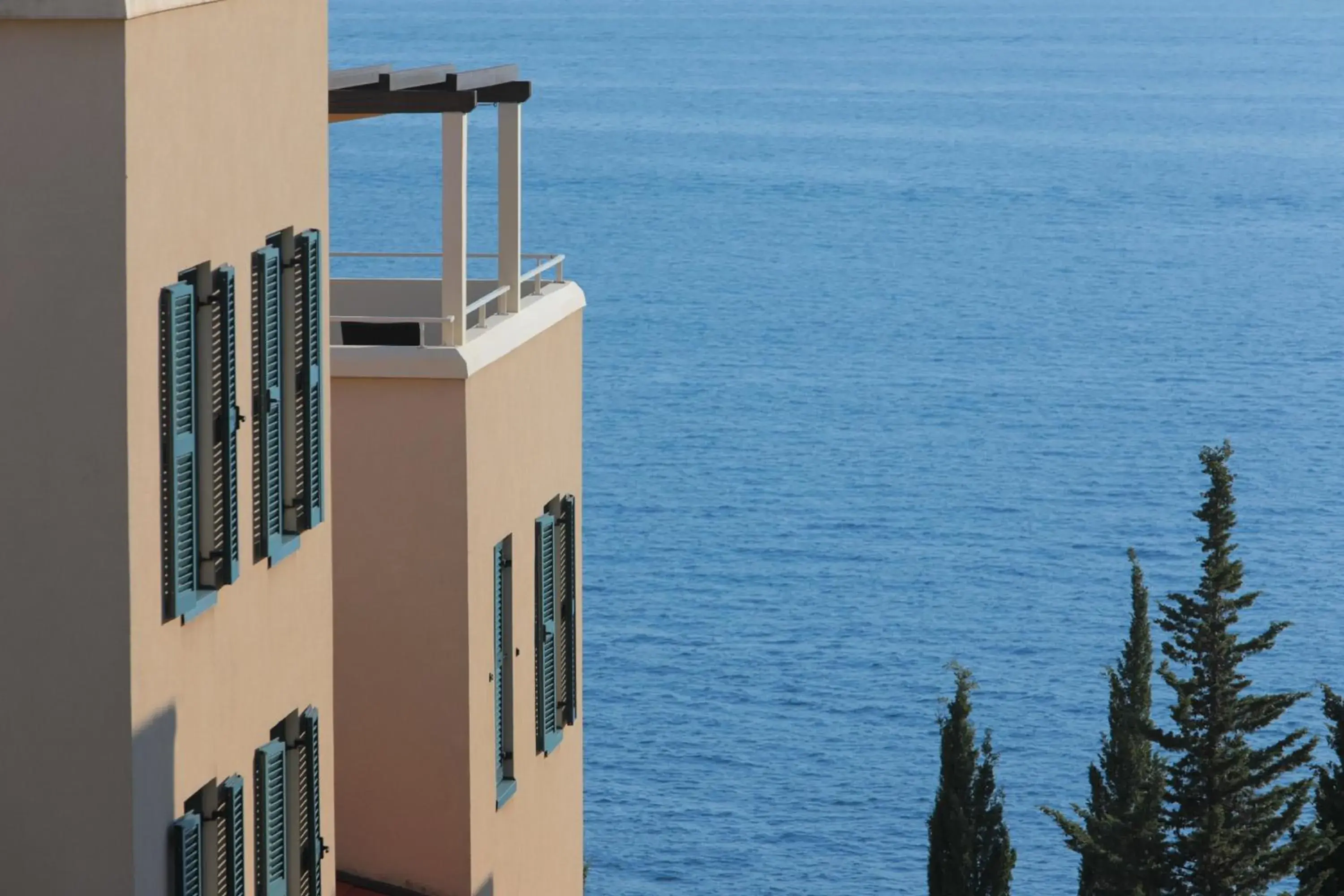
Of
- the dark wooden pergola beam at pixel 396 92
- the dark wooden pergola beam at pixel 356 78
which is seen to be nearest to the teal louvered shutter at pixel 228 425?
the dark wooden pergola beam at pixel 396 92

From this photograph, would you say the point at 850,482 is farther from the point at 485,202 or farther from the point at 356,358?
the point at 356,358

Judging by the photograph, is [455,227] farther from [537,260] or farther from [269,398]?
[269,398]

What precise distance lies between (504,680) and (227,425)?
15.0 feet

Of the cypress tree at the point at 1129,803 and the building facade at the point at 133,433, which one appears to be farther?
the cypress tree at the point at 1129,803

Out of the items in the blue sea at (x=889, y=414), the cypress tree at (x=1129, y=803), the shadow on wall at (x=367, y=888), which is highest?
the shadow on wall at (x=367, y=888)

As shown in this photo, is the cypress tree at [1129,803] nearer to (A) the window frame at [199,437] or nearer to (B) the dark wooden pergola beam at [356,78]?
(B) the dark wooden pergola beam at [356,78]

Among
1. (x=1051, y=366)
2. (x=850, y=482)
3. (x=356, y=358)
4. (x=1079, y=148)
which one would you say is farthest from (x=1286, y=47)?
(x=356, y=358)

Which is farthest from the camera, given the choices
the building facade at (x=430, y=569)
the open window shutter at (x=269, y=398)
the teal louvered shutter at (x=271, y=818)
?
the building facade at (x=430, y=569)

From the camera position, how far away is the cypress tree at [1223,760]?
16641 mm

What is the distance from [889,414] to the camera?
74250mm

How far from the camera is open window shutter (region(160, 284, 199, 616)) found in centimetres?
759

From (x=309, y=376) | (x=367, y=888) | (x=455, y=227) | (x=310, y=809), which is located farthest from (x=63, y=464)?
(x=367, y=888)

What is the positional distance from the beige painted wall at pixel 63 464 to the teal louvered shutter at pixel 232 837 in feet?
3.44

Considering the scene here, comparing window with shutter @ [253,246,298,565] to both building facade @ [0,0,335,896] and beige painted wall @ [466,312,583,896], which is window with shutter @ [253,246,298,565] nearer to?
building facade @ [0,0,335,896]
